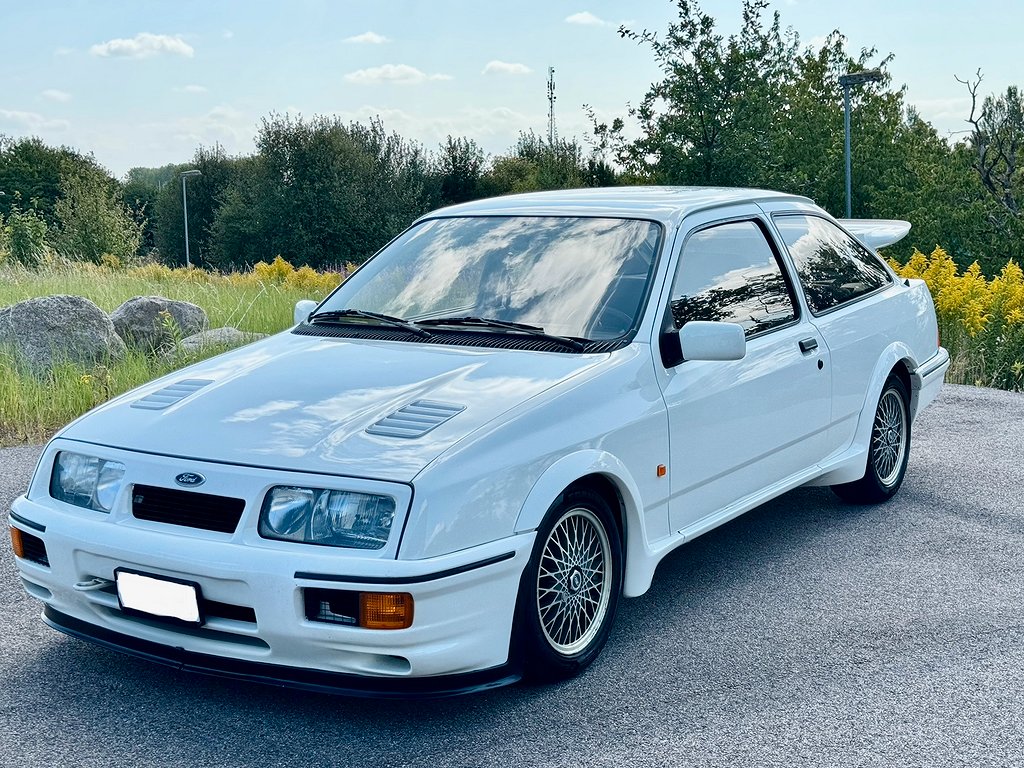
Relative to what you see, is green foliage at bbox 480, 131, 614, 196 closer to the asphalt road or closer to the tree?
the tree

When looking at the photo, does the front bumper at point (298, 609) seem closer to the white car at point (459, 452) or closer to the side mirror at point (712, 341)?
the white car at point (459, 452)

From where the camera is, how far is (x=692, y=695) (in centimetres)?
391

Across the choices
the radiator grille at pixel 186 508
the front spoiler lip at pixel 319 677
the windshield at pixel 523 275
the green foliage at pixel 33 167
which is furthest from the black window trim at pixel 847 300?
the green foliage at pixel 33 167

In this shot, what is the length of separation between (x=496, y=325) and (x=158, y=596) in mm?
1691

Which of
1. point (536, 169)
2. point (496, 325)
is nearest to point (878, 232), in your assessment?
point (496, 325)

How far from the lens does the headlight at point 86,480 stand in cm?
376

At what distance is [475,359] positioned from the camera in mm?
4277

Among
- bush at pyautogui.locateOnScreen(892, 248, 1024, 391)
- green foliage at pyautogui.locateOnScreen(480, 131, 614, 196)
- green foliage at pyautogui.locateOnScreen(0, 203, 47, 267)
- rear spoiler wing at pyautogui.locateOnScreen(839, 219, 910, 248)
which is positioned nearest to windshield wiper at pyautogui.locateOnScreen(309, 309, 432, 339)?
rear spoiler wing at pyautogui.locateOnScreen(839, 219, 910, 248)

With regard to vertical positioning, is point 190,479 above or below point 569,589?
above

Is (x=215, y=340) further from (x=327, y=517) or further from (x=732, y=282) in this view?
(x=327, y=517)

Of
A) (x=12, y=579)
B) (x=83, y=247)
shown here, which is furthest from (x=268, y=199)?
(x=12, y=579)

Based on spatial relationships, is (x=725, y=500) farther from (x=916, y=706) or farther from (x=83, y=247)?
(x=83, y=247)

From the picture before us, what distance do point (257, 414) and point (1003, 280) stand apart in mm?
10556

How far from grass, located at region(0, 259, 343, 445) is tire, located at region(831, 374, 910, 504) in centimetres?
577
